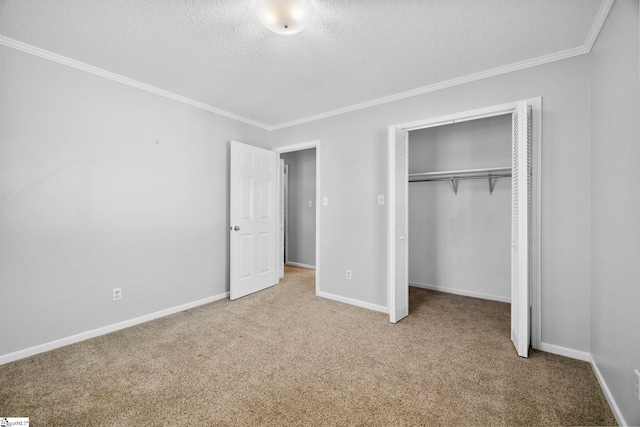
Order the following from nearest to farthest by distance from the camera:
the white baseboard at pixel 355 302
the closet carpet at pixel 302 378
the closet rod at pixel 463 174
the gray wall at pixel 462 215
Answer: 1. the closet carpet at pixel 302 378
2. the white baseboard at pixel 355 302
3. the closet rod at pixel 463 174
4. the gray wall at pixel 462 215

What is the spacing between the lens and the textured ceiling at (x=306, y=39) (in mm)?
1822

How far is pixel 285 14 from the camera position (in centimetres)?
172

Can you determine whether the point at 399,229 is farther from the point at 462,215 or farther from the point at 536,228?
the point at 462,215

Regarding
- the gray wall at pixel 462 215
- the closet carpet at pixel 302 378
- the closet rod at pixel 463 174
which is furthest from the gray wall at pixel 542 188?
the gray wall at pixel 462 215

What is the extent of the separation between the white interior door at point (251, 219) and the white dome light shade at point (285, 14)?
6.75 feet

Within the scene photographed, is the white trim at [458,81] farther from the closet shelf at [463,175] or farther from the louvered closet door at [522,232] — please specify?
the closet shelf at [463,175]

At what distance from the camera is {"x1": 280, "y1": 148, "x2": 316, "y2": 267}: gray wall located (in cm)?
566

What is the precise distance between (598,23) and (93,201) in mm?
4240

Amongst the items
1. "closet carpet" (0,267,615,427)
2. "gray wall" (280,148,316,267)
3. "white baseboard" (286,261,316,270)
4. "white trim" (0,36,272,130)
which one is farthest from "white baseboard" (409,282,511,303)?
"white trim" (0,36,272,130)

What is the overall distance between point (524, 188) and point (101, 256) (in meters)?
3.75

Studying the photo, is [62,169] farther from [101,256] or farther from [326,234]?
[326,234]

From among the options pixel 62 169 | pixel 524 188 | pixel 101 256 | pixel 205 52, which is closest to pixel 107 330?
pixel 101 256

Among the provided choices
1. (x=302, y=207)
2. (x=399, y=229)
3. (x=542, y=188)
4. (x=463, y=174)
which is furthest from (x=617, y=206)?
(x=302, y=207)

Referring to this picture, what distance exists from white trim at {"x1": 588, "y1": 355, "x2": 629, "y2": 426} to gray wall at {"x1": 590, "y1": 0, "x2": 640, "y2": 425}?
1.5 inches
